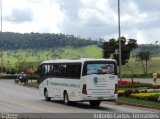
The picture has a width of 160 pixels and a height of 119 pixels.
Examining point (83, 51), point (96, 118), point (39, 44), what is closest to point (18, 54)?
point (39, 44)

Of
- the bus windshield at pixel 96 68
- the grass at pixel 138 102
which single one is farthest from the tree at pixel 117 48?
the bus windshield at pixel 96 68

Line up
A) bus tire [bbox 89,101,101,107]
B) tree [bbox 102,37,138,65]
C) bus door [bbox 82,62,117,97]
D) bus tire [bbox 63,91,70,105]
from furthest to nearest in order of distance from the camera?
tree [bbox 102,37,138,65] → bus tire [bbox 63,91,70,105] → bus tire [bbox 89,101,101,107] → bus door [bbox 82,62,117,97]

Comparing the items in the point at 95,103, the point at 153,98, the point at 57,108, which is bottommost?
the point at 57,108

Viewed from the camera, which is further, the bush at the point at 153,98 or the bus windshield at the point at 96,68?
the bush at the point at 153,98

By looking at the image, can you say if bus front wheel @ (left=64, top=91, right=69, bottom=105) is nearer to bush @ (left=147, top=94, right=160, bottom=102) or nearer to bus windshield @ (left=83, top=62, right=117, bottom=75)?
bus windshield @ (left=83, top=62, right=117, bottom=75)

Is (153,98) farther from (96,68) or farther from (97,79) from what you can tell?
(96,68)

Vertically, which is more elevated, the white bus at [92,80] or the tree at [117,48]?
the tree at [117,48]

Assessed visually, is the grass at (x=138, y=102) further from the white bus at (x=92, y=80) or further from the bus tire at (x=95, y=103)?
the bus tire at (x=95, y=103)

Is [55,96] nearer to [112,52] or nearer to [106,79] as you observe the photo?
[106,79]

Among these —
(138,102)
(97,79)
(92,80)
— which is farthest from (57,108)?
(138,102)

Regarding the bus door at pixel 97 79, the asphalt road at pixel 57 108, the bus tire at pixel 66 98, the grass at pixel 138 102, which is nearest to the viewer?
the asphalt road at pixel 57 108

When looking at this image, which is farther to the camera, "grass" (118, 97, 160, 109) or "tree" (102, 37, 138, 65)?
"tree" (102, 37, 138, 65)

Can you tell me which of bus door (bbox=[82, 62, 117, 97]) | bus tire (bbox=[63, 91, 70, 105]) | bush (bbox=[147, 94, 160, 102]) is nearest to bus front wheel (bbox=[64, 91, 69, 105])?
bus tire (bbox=[63, 91, 70, 105])

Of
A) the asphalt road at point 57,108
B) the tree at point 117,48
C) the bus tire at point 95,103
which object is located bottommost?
the asphalt road at point 57,108
